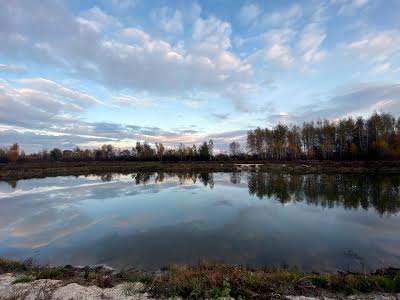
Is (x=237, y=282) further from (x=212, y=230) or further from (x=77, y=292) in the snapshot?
(x=212, y=230)

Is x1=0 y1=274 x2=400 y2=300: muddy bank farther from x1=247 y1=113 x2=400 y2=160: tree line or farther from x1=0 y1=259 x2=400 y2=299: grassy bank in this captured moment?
x1=247 y1=113 x2=400 y2=160: tree line

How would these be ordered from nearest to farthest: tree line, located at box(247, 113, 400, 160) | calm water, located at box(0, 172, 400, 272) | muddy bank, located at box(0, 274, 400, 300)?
1. muddy bank, located at box(0, 274, 400, 300)
2. calm water, located at box(0, 172, 400, 272)
3. tree line, located at box(247, 113, 400, 160)

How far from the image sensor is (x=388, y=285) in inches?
241

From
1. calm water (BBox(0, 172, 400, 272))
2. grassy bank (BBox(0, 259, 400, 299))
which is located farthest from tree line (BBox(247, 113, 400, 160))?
grassy bank (BBox(0, 259, 400, 299))

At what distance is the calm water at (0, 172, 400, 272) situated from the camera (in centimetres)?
946

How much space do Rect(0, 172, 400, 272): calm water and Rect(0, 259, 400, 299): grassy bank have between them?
174 centimetres

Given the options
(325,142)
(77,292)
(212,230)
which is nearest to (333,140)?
(325,142)

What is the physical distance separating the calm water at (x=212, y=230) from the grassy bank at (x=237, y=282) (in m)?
1.74

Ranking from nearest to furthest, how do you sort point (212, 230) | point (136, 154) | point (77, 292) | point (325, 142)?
point (77, 292), point (212, 230), point (325, 142), point (136, 154)

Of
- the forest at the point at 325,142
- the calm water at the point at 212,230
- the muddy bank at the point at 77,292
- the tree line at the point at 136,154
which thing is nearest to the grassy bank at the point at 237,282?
the muddy bank at the point at 77,292

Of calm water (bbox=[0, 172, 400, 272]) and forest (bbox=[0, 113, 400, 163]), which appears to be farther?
forest (bbox=[0, 113, 400, 163])

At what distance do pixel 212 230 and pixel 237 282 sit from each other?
6.42 meters

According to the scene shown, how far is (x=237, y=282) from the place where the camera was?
633 centimetres

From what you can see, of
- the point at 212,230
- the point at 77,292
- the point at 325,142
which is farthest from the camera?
the point at 325,142
